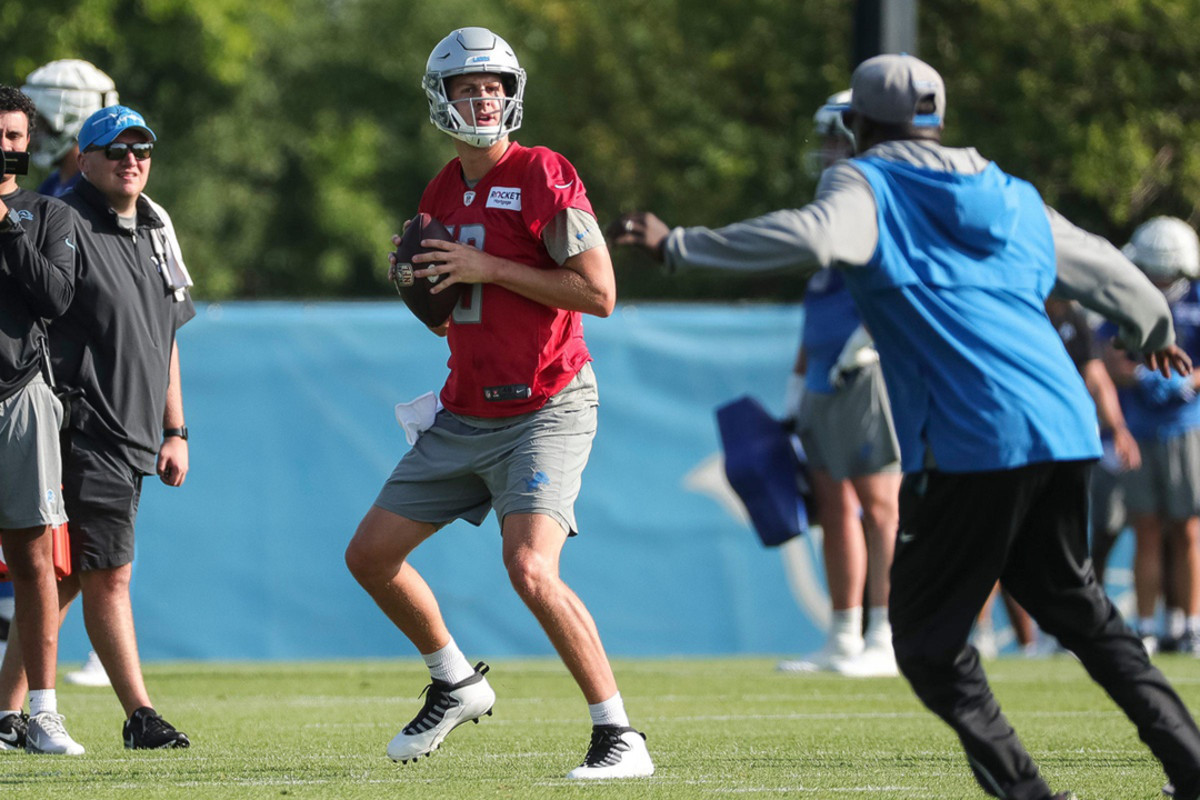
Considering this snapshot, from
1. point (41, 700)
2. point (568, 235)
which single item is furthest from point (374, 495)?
point (568, 235)

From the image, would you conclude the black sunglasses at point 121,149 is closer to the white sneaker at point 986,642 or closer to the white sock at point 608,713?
the white sock at point 608,713

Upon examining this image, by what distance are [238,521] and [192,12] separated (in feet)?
52.1

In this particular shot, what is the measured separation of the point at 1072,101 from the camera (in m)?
21.4

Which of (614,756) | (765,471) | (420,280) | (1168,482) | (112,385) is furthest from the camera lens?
(1168,482)

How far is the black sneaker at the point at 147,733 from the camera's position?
5934 millimetres

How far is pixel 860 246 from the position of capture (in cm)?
419

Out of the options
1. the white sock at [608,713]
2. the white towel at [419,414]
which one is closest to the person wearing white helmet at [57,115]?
the white towel at [419,414]

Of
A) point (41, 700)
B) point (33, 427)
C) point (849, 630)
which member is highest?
point (33, 427)

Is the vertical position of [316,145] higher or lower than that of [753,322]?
lower

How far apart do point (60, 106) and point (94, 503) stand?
2363mm

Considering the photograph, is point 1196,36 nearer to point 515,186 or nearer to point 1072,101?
point 1072,101

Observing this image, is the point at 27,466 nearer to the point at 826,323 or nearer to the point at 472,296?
the point at 472,296

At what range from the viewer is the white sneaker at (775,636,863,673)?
9.24 metres

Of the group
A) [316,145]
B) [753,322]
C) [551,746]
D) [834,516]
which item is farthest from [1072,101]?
[316,145]
